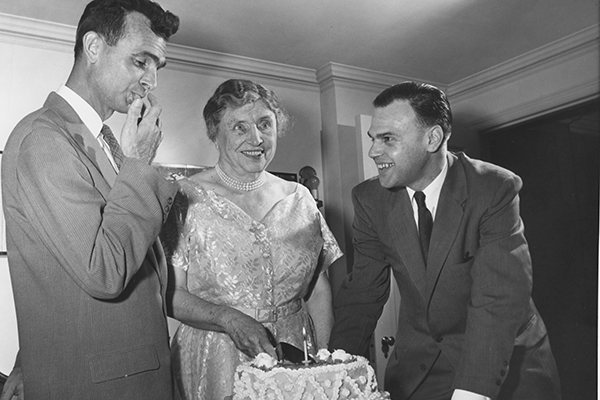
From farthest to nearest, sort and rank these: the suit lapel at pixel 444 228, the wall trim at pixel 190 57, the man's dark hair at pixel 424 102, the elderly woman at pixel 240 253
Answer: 1. the wall trim at pixel 190 57
2. the man's dark hair at pixel 424 102
3. the elderly woman at pixel 240 253
4. the suit lapel at pixel 444 228

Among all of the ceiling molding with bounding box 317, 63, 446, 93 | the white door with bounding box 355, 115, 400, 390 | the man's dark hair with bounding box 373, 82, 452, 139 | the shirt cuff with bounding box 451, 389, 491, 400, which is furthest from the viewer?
the ceiling molding with bounding box 317, 63, 446, 93

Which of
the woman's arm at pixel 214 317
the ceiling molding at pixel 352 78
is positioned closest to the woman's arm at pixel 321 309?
the woman's arm at pixel 214 317

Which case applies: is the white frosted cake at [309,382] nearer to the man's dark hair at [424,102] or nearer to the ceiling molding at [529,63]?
the man's dark hair at [424,102]

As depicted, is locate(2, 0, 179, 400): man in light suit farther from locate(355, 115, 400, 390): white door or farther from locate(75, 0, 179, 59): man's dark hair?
locate(355, 115, 400, 390): white door

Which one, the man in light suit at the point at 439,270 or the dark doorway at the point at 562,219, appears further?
the dark doorway at the point at 562,219

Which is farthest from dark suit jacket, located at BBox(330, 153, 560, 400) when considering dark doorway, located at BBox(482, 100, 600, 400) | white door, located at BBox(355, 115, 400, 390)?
dark doorway, located at BBox(482, 100, 600, 400)

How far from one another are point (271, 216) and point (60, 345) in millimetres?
893

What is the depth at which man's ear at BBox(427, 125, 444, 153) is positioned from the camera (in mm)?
1867

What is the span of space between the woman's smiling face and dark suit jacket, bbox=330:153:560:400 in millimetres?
387

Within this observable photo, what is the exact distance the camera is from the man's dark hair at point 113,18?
54.8 inches

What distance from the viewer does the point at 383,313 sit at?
3510mm

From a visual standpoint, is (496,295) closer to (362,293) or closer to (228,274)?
(362,293)

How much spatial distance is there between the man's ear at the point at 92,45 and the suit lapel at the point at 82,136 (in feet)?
0.46

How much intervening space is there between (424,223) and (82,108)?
39.3 inches
